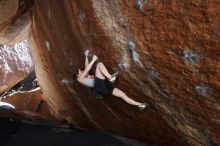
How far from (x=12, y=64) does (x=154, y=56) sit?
9.65 m

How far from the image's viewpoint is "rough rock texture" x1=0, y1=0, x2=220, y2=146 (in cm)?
386

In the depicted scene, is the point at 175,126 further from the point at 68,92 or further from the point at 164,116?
the point at 68,92

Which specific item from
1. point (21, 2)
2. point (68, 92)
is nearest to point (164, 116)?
point (68, 92)

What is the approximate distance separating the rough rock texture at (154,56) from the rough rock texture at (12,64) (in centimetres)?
648

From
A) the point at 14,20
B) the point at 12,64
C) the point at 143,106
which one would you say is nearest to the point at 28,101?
the point at 12,64

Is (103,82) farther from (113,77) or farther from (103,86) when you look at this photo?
(113,77)

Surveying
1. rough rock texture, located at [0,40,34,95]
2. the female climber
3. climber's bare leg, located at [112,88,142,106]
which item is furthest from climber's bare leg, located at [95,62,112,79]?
rough rock texture, located at [0,40,34,95]

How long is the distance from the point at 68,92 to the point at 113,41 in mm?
3221

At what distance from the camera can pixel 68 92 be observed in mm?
7711

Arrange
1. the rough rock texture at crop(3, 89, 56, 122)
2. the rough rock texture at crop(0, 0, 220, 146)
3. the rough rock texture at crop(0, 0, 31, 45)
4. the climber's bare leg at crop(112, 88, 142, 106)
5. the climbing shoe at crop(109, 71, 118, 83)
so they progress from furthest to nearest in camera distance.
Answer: the rough rock texture at crop(3, 89, 56, 122) → the rough rock texture at crop(0, 0, 31, 45) → the climber's bare leg at crop(112, 88, 142, 106) → the climbing shoe at crop(109, 71, 118, 83) → the rough rock texture at crop(0, 0, 220, 146)

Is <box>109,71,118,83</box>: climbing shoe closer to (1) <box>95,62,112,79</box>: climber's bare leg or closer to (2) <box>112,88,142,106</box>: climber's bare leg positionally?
(1) <box>95,62,112,79</box>: climber's bare leg

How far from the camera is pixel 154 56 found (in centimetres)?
443

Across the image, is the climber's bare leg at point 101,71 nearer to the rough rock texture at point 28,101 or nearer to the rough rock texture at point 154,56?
the rough rock texture at point 154,56

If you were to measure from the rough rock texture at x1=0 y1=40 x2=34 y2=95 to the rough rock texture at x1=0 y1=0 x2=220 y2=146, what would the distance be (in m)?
6.48
